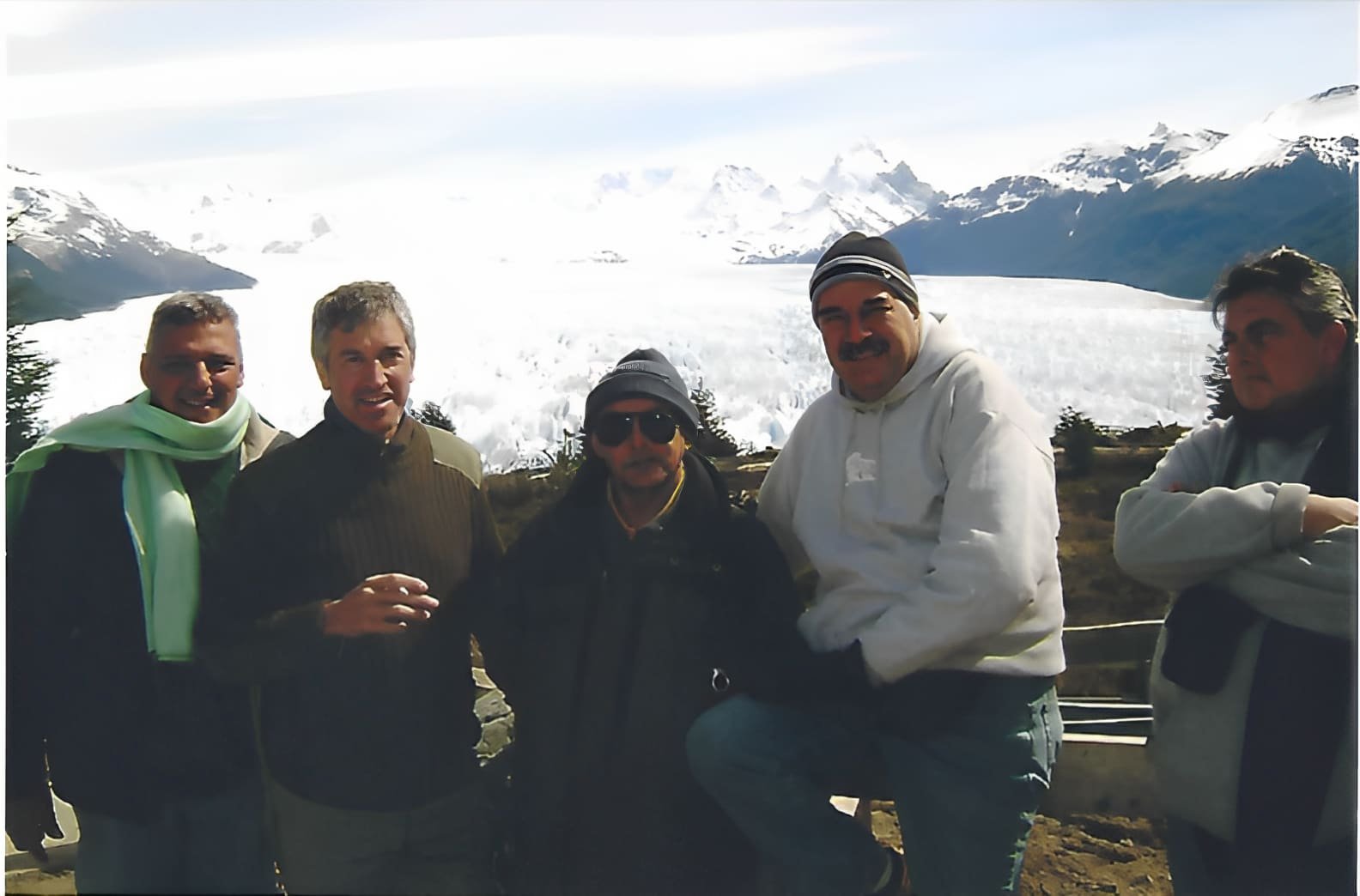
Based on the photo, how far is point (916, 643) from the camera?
2.78 metres

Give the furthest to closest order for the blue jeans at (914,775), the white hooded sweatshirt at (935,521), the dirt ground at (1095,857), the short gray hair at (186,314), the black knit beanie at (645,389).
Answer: the dirt ground at (1095,857) → the short gray hair at (186,314) → the black knit beanie at (645,389) → the blue jeans at (914,775) → the white hooded sweatshirt at (935,521)

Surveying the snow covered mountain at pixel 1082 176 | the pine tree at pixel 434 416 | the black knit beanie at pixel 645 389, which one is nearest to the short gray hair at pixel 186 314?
the pine tree at pixel 434 416

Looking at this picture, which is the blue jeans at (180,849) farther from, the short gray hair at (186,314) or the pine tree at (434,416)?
the short gray hair at (186,314)

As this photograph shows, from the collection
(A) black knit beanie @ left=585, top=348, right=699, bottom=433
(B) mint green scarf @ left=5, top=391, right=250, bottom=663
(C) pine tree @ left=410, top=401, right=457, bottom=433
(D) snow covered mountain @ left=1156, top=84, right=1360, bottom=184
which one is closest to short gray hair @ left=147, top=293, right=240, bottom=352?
(B) mint green scarf @ left=5, top=391, right=250, bottom=663

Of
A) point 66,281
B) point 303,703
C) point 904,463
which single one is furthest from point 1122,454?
point 66,281

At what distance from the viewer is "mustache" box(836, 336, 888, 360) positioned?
9.70 feet

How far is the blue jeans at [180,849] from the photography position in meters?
3.13

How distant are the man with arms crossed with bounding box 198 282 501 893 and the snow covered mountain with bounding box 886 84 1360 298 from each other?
5.37ft

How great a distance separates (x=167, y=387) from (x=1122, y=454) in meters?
2.75

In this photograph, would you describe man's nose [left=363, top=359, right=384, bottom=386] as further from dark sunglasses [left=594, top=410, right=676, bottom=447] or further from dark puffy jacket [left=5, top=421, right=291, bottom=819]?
dark sunglasses [left=594, top=410, right=676, bottom=447]

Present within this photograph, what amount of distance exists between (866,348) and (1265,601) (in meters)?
1.21

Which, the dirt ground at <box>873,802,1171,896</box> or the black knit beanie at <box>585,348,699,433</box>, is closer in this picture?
the black knit beanie at <box>585,348,699,433</box>

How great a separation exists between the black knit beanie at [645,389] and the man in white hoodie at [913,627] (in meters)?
0.40

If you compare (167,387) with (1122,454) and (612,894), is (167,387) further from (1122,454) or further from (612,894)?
(1122,454)
